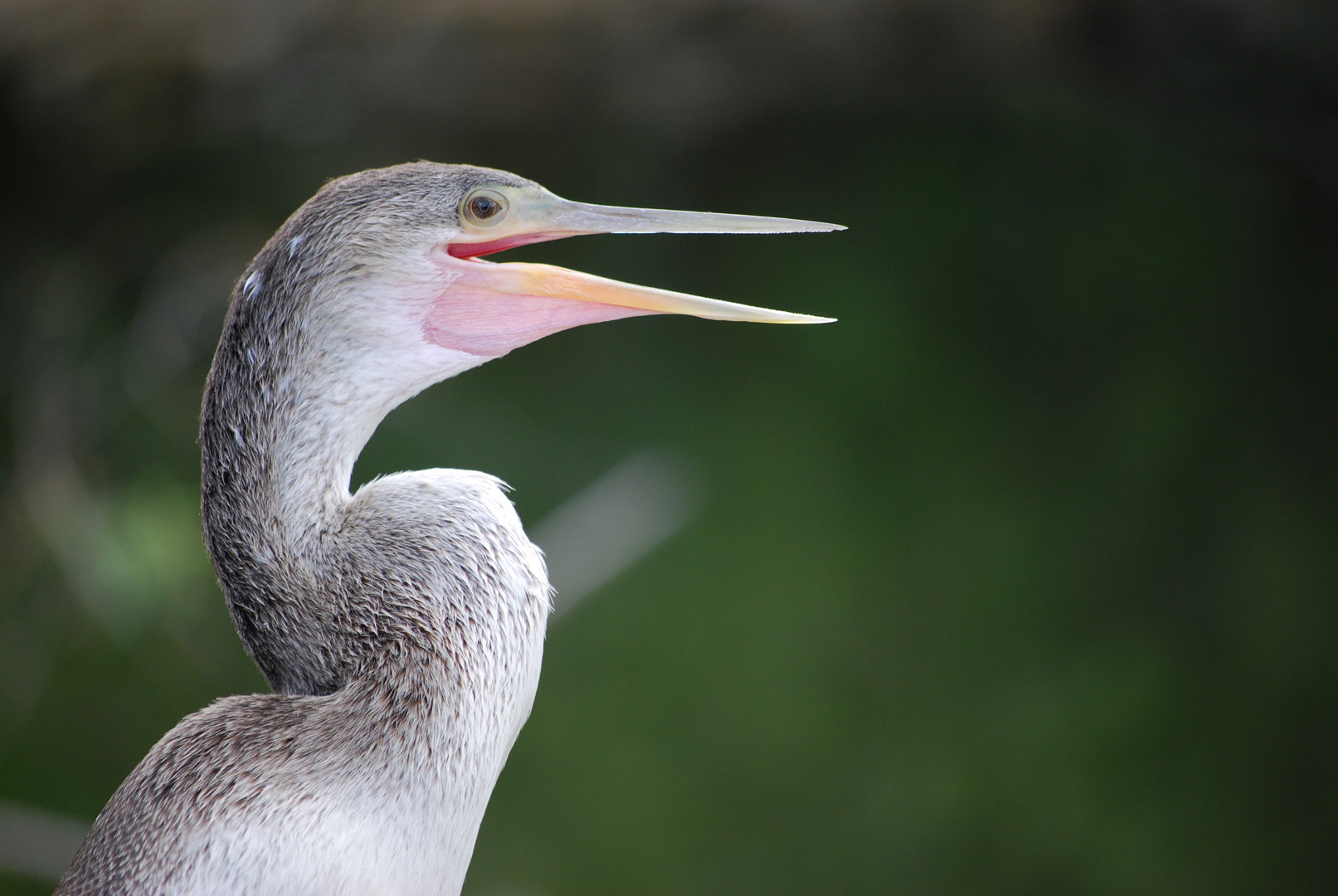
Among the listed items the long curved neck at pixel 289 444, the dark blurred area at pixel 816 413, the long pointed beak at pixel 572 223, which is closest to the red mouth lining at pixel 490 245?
the long pointed beak at pixel 572 223

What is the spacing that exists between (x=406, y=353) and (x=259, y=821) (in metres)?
0.57

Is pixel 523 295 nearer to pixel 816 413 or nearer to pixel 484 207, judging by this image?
pixel 484 207

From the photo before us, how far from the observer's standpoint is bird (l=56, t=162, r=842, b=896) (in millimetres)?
1267

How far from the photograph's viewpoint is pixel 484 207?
1.42 metres

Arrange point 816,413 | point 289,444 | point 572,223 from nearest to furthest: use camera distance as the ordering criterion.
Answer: point 289,444
point 572,223
point 816,413

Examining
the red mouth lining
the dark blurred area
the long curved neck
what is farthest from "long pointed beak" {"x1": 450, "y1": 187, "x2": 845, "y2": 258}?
the dark blurred area

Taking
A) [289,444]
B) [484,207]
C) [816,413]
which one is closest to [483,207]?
[484,207]

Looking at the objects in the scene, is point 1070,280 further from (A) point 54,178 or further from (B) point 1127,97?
(A) point 54,178

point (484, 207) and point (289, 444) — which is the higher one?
point (484, 207)

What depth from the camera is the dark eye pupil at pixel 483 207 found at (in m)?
1.42

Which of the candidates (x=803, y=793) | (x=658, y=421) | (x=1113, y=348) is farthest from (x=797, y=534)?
(x=1113, y=348)

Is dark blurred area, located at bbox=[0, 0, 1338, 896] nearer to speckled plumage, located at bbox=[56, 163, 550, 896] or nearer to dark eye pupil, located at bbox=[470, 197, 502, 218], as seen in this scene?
speckled plumage, located at bbox=[56, 163, 550, 896]

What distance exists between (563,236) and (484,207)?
0.11m

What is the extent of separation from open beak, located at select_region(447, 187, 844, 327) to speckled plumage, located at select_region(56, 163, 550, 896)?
38mm
